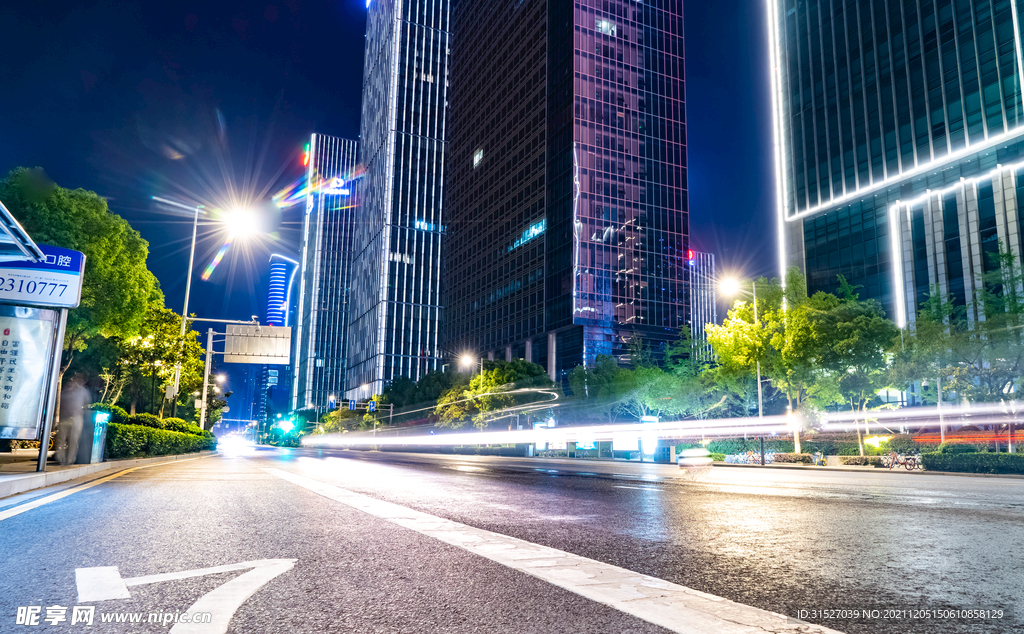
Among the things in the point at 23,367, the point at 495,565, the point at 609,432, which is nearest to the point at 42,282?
the point at 23,367

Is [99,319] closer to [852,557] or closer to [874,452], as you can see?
[852,557]

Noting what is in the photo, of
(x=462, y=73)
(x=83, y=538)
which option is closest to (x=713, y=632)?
(x=83, y=538)

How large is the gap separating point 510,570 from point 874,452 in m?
34.1

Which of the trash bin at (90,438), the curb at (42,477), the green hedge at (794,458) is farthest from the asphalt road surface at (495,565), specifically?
the green hedge at (794,458)

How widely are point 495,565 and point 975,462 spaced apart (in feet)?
89.7

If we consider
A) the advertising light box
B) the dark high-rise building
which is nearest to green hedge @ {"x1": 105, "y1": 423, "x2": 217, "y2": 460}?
the advertising light box

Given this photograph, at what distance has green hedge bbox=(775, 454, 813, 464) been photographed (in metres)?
35.3

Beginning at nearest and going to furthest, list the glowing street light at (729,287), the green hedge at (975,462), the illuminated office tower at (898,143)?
the green hedge at (975,462), the glowing street light at (729,287), the illuminated office tower at (898,143)

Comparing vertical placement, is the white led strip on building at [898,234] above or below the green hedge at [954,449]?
above

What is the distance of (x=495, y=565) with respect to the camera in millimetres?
4906

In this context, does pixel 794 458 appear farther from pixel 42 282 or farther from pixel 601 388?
pixel 42 282

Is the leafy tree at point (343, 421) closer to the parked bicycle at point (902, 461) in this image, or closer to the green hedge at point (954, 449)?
the parked bicycle at point (902, 461)

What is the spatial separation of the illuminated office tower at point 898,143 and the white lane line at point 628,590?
191 feet

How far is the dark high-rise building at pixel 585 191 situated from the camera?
285 ft
